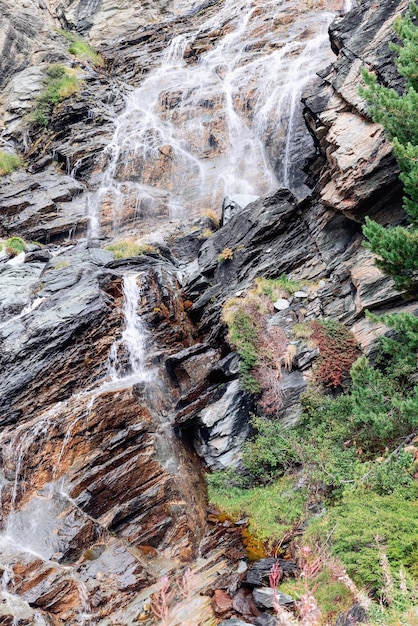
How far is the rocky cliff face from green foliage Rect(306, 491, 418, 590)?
3.17 m

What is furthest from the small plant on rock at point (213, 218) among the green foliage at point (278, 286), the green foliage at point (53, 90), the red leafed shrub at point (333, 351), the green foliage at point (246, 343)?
the green foliage at point (53, 90)

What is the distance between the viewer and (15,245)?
2036 cm

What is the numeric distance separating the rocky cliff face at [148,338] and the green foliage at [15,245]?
0.56 meters

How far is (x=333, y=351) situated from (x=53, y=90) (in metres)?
28.8

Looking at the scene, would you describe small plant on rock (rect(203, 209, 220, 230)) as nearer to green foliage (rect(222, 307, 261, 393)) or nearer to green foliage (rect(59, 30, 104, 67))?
green foliage (rect(222, 307, 261, 393))

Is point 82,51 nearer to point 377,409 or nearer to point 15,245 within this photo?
point 15,245

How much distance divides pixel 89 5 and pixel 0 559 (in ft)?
156

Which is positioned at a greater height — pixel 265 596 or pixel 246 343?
pixel 246 343

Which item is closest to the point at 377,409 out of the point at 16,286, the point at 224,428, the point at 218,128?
the point at 224,428

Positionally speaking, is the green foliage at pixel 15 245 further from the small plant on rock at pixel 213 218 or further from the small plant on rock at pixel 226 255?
the small plant on rock at pixel 226 255

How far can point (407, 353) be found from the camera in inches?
319

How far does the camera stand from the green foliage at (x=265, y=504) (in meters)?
8.72

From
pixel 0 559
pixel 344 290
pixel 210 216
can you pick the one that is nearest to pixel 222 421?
pixel 344 290

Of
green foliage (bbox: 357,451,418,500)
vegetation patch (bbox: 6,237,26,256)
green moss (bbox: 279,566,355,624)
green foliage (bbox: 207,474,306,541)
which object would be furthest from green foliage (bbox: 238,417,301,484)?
vegetation patch (bbox: 6,237,26,256)
